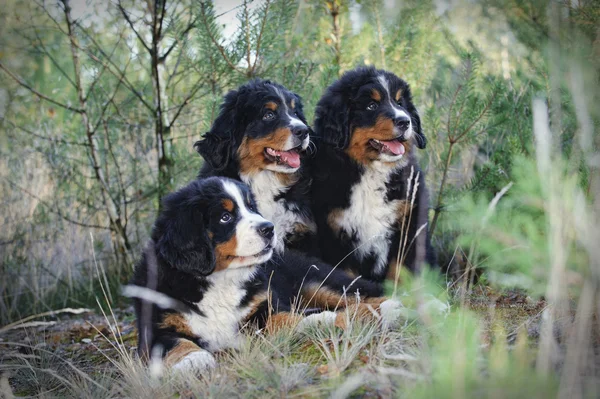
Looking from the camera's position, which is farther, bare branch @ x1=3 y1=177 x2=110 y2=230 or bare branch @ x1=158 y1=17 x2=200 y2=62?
bare branch @ x1=3 y1=177 x2=110 y2=230

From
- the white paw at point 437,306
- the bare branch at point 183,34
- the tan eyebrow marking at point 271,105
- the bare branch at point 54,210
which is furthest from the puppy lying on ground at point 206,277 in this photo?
the bare branch at point 54,210

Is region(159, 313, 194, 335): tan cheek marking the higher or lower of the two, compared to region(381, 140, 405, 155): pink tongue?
lower

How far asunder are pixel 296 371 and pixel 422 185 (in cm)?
222

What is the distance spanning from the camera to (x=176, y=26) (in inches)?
217

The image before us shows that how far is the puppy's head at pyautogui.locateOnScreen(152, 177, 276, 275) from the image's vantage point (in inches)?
135

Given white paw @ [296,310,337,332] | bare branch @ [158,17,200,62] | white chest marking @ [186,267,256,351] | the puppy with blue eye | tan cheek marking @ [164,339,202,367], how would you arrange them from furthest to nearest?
bare branch @ [158,17,200,62] < the puppy with blue eye < white chest marking @ [186,267,256,351] < white paw @ [296,310,337,332] < tan cheek marking @ [164,339,202,367]

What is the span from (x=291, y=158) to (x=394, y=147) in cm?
70

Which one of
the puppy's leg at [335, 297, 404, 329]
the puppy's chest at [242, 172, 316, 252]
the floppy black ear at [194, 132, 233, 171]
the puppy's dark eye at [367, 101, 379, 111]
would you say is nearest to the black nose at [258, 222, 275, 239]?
the puppy's leg at [335, 297, 404, 329]

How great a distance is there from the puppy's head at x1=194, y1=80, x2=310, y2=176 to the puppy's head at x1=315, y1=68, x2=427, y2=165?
8.8 inches

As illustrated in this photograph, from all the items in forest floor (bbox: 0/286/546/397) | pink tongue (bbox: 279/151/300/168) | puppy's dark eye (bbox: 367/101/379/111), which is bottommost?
forest floor (bbox: 0/286/546/397)

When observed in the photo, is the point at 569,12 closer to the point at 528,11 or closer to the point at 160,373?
the point at 528,11

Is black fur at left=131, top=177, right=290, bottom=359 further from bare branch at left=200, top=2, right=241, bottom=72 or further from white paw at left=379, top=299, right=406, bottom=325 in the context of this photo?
bare branch at left=200, top=2, right=241, bottom=72

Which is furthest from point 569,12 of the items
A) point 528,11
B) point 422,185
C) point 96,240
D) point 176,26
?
point 96,240

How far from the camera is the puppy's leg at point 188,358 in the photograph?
10.1ft
